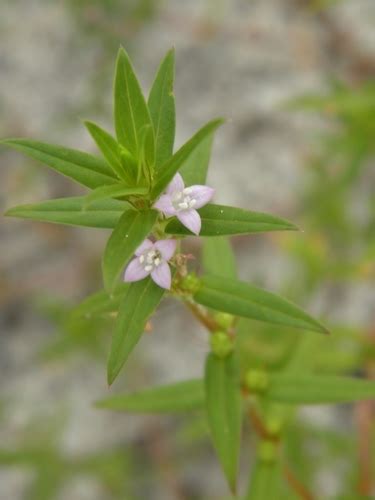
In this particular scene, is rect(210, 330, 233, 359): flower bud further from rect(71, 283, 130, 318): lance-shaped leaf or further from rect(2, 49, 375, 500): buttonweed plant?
rect(71, 283, 130, 318): lance-shaped leaf

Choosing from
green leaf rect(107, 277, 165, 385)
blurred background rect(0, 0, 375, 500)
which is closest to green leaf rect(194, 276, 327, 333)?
green leaf rect(107, 277, 165, 385)

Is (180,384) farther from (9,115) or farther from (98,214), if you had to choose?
(9,115)

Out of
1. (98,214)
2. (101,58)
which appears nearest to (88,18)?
(101,58)

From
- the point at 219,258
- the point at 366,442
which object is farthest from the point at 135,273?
the point at 366,442

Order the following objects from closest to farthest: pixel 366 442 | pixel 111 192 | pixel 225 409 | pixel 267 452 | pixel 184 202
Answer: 1. pixel 111 192
2. pixel 184 202
3. pixel 225 409
4. pixel 267 452
5. pixel 366 442

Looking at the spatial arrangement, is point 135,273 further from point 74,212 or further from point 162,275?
point 74,212
